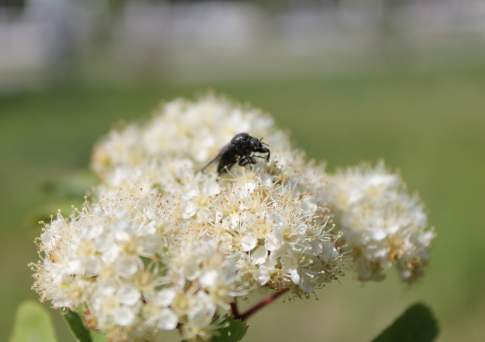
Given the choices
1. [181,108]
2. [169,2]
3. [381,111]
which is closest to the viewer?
[181,108]

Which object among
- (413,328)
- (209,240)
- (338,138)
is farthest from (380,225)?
(338,138)

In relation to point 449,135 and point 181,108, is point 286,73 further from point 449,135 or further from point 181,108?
point 181,108

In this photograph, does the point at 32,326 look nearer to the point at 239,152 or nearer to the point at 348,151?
the point at 239,152

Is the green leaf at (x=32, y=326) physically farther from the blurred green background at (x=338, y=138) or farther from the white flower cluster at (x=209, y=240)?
the blurred green background at (x=338, y=138)

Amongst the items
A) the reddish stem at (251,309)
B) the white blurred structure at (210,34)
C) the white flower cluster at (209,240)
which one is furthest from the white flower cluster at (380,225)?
the white blurred structure at (210,34)

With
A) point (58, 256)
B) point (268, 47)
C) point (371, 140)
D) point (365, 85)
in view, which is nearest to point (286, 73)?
point (365, 85)

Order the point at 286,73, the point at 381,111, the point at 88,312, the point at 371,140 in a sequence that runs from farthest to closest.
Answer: the point at 286,73
the point at 381,111
the point at 371,140
the point at 88,312
